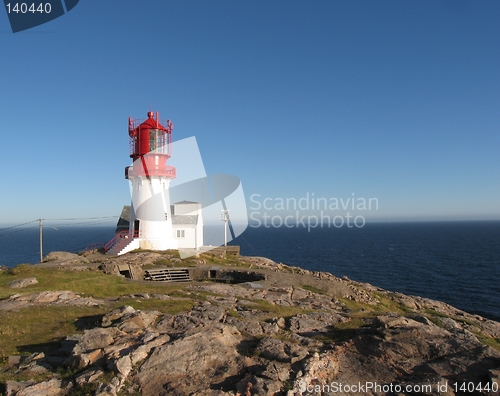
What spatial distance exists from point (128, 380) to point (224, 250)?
33.9 meters

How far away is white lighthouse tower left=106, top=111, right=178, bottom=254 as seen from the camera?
36.5 m

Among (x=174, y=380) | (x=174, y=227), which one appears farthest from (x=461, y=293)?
(x=174, y=380)

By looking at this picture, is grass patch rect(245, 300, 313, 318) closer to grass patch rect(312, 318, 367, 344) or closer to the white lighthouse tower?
grass patch rect(312, 318, 367, 344)

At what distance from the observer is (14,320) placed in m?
13.6

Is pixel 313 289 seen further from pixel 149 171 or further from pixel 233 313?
pixel 149 171

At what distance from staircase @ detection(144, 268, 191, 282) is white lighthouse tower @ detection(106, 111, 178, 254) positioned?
9533 mm

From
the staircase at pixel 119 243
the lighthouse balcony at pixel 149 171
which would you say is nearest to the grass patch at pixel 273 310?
the lighthouse balcony at pixel 149 171

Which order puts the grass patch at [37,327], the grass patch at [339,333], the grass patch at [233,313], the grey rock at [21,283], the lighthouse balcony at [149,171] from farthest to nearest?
the lighthouse balcony at [149,171] → the grey rock at [21,283] → the grass patch at [233,313] → the grass patch at [339,333] → the grass patch at [37,327]

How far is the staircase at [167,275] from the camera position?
2809cm

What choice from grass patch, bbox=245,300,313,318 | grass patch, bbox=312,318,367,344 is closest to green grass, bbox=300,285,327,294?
grass patch, bbox=245,300,313,318

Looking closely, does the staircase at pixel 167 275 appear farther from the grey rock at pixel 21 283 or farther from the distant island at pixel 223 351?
the distant island at pixel 223 351

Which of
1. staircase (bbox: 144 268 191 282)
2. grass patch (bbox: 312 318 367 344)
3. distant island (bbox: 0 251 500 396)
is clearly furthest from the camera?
staircase (bbox: 144 268 191 282)

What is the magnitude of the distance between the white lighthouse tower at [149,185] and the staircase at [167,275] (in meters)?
9.53

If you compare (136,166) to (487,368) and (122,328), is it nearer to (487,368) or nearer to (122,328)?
(122,328)
